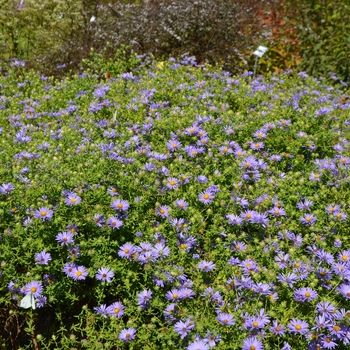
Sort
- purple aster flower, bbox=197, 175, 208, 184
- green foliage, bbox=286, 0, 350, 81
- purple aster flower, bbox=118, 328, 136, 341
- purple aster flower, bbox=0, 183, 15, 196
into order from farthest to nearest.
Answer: green foliage, bbox=286, 0, 350, 81 → purple aster flower, bbox=197, 175, 208, 184 → purple aster flower, bbox=0, 183, 15, 196 → purple aster flower, bbox=118, 328, 136, 341

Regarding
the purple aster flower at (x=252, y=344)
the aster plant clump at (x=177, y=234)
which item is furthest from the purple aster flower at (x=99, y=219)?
the purple aster flower at (x=252, y=344)

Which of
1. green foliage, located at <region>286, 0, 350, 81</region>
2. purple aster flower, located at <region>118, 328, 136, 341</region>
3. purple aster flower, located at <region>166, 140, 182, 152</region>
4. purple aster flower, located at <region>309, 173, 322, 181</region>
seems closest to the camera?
purple aster flower, located at <region>118, 328, 136, 341</region>

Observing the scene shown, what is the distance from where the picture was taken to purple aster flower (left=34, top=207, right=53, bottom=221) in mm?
1996

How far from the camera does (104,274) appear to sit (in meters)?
1.96

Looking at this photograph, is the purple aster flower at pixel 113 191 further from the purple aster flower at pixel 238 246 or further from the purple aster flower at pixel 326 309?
the purple aster flower at pixel 326 309

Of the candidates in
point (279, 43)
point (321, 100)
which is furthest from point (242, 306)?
point (279, 43)

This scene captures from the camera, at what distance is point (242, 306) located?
1.82 m

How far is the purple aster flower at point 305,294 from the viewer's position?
1.81 meters

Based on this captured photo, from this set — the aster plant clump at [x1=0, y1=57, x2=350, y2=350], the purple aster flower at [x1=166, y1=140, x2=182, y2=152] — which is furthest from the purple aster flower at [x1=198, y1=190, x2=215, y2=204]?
the purple aster flower at [x1=166, y1=140, x2=182, y2=152]

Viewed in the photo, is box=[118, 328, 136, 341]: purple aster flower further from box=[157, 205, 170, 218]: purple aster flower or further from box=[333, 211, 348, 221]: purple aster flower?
box=[333, 211, 348, 221]: purple aster flower

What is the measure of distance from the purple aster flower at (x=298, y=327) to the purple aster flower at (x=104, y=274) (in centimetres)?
76

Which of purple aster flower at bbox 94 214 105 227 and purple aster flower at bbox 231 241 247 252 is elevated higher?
purple aster flower at bbox 94 214 105 227

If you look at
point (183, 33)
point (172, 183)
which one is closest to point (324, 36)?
point (183, 33)

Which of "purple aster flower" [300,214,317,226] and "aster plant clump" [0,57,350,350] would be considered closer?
"aster plant clump" [0,57,350,350]
